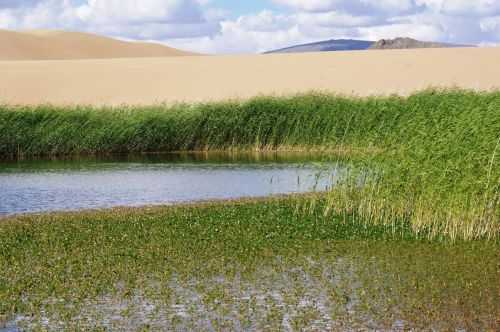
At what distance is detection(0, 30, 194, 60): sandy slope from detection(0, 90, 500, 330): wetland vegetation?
79385 mm

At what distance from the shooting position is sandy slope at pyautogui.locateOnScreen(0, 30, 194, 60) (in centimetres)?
10150

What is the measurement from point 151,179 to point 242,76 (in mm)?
29328

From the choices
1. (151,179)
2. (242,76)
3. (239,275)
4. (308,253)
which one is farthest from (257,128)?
(239,275)

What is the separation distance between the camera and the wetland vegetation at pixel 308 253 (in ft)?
38.9

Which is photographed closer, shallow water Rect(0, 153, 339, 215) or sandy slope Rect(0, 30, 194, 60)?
shallow water Rect(0, 153, 339, 215)

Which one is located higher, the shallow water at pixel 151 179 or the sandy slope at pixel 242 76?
the sandy slope at pixel 242 76

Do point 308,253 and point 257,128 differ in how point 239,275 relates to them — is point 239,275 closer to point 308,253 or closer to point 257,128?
point 308,253

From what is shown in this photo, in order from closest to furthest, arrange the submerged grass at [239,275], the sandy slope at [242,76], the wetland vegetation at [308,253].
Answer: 1. the submerged grass at [239,275]
2. the wetland vegetation at [308,253]
3. the sandy slope at [242,76]

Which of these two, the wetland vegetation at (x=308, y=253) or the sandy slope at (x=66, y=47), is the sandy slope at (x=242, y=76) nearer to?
the wetland vegetation at (x=308, y=253)

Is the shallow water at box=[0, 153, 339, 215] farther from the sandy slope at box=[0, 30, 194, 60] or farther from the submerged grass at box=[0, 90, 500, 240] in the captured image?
the sandy slope at box=[0, 30, 194, 60]

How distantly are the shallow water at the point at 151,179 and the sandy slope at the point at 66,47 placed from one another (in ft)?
212

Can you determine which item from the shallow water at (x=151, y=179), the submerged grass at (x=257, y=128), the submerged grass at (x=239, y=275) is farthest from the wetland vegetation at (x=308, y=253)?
the shallow water at (x=151, y=179)

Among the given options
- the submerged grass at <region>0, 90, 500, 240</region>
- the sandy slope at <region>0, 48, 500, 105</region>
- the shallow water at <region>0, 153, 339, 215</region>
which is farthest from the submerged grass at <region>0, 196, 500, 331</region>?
the sandy slope at <region>0, 48, 500, 105</region>

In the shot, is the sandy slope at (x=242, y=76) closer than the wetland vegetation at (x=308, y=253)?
No
